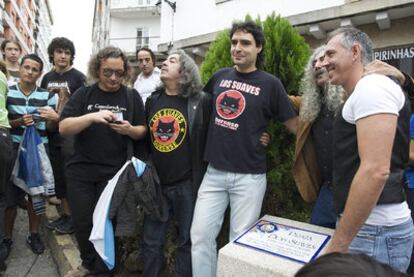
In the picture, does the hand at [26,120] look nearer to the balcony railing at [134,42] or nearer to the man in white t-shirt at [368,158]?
the man in white t-shirt at [368,158]

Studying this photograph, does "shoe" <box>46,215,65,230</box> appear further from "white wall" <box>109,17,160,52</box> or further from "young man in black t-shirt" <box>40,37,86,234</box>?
"white wall" <box>109,17,160,52</box>

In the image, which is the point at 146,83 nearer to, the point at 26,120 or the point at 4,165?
the point at 26,120

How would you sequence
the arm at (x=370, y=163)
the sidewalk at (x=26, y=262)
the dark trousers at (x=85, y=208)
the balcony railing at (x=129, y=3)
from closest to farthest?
the arm at (x=370, y=163) < the dark trousers at (x=85, y=208) < the sidewalk at (x=26, y=262) < the balcony railing at (x=129, y=3)

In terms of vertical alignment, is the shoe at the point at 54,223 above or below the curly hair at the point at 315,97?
below

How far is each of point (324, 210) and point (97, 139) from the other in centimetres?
186

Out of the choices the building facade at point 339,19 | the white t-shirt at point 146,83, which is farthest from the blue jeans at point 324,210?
the building facade at point 339,19

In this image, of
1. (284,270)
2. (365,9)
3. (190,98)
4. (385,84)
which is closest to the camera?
(385,84)

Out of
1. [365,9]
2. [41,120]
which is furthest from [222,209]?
[365,9]

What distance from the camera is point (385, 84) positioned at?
157cm

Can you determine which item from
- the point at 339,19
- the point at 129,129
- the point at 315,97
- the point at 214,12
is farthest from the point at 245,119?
the point at 214,12

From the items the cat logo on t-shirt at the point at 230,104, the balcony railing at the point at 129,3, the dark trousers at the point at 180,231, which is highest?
the balcony railing at the point at 129,3

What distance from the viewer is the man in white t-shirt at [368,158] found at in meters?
1.51

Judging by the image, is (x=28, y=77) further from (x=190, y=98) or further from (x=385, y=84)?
(x=385, y=84)

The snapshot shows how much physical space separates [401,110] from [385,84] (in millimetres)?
185
